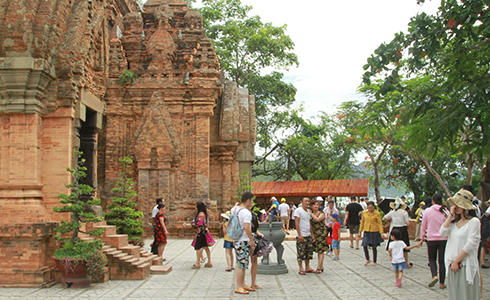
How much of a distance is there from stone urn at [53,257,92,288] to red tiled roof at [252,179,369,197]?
17.8m

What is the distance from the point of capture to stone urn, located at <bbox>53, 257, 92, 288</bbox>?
318 inches

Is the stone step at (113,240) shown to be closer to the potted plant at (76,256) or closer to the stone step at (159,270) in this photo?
the stone step at (159,270)

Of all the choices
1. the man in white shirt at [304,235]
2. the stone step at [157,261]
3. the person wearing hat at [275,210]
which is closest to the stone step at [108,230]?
the stone step at [157,261]

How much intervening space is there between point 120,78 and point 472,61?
12.1 meters

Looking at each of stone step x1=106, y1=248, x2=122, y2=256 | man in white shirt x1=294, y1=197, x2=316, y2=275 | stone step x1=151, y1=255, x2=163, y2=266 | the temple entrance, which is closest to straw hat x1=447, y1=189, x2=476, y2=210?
man in white shirt x1=294, y1=197, x2=316, y2=275

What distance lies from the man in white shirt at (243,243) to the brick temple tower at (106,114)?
11.7 ft

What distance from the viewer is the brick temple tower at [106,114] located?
8789 millimetres

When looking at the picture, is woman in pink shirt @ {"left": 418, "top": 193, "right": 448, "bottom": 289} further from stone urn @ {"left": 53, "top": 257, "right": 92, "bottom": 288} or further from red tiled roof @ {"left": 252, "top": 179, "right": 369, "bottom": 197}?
red tiled roof @ {"left": 252, "top": 179, "right": 369, "bottom": 197}

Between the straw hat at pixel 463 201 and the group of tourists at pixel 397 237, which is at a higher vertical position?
the straw hat at pixel 463 201

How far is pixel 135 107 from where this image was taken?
17547 millimetres

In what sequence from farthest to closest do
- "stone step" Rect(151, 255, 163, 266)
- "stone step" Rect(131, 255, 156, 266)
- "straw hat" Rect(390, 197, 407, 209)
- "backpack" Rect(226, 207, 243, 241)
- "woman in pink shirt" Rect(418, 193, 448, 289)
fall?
1. "stone step" Rect(151, 255, 163, 266)
2. "straw hat" Rect(390, 197, 407, 209)
3. "stone step" Rect(131, 255, 156, 266)
4. "woman in pink shirt" Rect(418, 193, 448, 289)
5. "backpack" Rect(226, 207, 243, 241)

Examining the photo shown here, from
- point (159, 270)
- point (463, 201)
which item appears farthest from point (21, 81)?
point (463, 201)

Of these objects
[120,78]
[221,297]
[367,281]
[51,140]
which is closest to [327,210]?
[367,281]

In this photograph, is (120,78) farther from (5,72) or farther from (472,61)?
(472,61)
